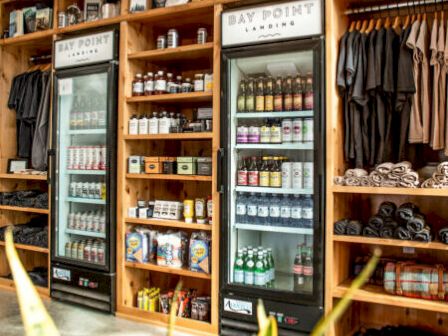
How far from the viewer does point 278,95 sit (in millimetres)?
3164

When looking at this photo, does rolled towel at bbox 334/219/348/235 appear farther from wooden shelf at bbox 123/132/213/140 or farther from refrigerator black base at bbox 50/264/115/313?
refrigerator black base at bbox 50/264/115/313

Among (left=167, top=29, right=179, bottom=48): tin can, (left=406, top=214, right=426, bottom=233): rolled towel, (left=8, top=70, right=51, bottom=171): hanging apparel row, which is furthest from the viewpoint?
(left=8, top=70, right=51, bottom=171): hanging apparel row

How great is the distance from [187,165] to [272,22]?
1.25 metres

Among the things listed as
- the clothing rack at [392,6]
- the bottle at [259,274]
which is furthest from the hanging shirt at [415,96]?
the bottle at [259,274]

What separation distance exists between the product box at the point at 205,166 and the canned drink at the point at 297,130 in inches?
27.0

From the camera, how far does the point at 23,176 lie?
4.36 metres

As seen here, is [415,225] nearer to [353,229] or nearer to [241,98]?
[353,229]

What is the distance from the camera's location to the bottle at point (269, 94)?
3.17 m

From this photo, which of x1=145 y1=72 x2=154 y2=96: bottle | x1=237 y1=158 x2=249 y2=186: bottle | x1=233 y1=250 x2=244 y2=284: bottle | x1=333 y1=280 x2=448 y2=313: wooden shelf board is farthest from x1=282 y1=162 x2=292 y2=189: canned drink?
x1=145 y1=72 x2=154 y2=96: bottle

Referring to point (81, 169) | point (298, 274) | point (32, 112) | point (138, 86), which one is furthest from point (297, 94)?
point (32, 112)

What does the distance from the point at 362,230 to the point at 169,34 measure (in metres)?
Answer: 2.18

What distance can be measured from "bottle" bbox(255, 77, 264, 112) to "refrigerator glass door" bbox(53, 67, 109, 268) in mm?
1382

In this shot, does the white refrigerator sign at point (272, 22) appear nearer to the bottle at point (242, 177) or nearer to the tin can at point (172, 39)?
the tin can at point (172, 39)

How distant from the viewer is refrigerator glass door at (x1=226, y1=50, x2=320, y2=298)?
3.03 metres
